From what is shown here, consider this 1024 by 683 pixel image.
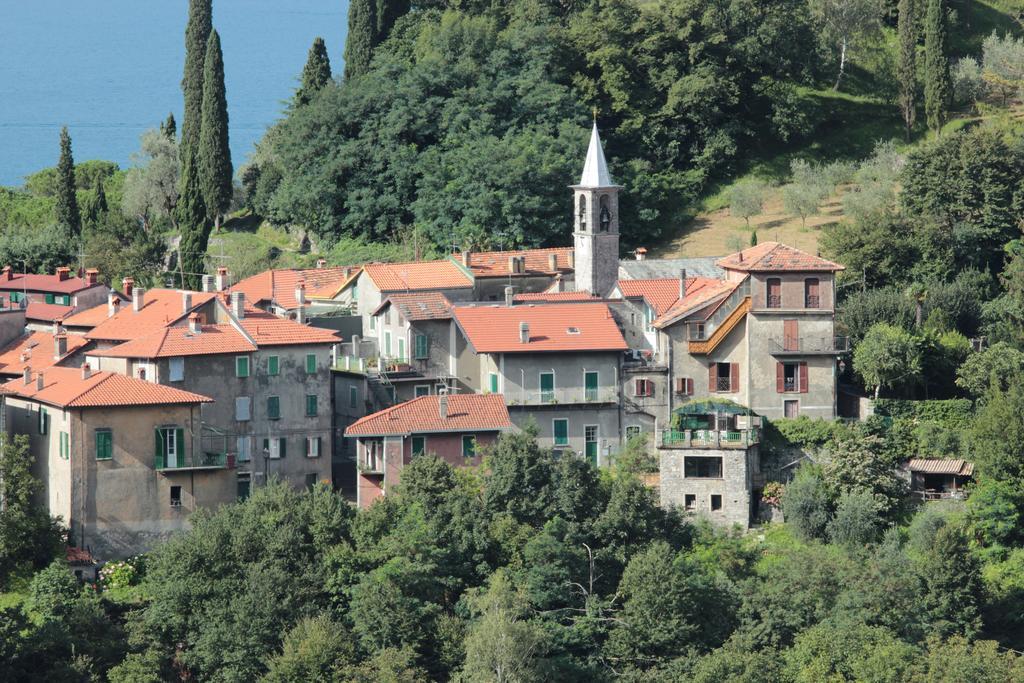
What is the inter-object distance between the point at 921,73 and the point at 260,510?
39909 mm

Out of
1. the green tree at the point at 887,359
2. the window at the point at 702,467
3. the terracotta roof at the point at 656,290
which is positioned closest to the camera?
the window at the point at 702,467

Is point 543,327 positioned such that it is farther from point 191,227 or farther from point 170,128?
point 170,128

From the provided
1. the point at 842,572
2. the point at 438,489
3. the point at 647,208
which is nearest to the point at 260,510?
the point at 438,489

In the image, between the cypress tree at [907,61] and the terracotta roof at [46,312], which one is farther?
the cypress tree at [907,61]

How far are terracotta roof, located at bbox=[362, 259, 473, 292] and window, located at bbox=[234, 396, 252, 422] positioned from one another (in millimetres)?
8694

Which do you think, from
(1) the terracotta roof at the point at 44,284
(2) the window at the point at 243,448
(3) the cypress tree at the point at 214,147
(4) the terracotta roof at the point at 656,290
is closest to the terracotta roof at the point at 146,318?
(2) the window at the point at 243,448

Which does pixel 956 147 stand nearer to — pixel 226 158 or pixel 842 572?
pixel 842 572

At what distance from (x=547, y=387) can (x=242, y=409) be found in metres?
8.14

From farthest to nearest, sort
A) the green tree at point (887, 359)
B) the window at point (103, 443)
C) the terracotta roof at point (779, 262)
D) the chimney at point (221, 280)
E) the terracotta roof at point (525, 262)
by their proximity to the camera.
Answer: the terracotta roof at point (525, 262) < the chimney at point (221, 280) < the green tree at point (887, 359) < the terracotta roof at point (779, 262) < the window at point (103, 443)

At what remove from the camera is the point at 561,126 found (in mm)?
80875

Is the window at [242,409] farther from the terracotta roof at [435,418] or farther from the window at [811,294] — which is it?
the window at [811,294]

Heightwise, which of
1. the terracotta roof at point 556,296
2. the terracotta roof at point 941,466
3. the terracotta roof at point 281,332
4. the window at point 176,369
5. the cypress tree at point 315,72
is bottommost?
the terracotta roof at point 941,466

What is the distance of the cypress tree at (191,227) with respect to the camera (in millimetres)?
82375

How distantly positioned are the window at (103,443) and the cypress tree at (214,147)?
99.4 feet
